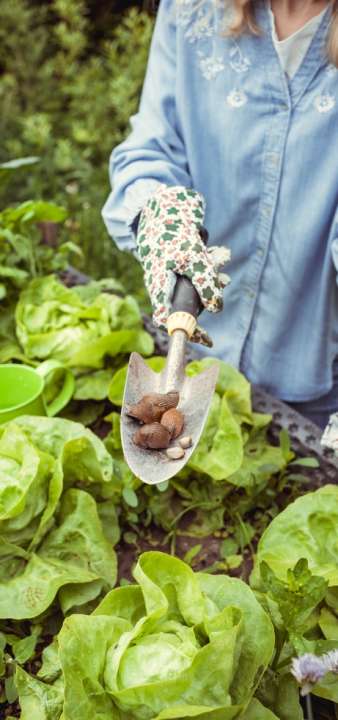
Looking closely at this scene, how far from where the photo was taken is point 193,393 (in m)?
0.97

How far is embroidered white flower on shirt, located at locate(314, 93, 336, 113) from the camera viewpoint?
1.20m

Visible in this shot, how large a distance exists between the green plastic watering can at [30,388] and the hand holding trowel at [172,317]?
20 cm

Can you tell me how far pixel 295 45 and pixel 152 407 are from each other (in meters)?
0.68

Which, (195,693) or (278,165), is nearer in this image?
(195,693)

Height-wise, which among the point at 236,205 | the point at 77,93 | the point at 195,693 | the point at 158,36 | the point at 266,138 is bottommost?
the point at 77,93

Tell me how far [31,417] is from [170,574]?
34 cm

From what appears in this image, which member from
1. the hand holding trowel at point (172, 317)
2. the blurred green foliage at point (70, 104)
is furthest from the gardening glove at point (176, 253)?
the blurred green foliage at point (70, 104)

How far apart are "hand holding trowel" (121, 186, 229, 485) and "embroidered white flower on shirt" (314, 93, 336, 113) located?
0.85 ft

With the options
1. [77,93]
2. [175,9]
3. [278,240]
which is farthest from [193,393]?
[77,93]

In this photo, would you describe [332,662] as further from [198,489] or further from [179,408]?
[198,489]

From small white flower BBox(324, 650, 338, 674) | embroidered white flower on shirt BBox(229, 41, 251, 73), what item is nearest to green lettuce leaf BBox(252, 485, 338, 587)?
small white flower BBox(324, 650, 338, 674)

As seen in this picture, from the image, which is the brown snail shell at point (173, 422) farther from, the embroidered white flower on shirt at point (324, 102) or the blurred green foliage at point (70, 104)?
the blurred green foliage at point (70, 104)

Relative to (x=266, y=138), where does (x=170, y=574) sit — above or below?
below

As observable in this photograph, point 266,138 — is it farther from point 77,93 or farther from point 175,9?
point 77,93
